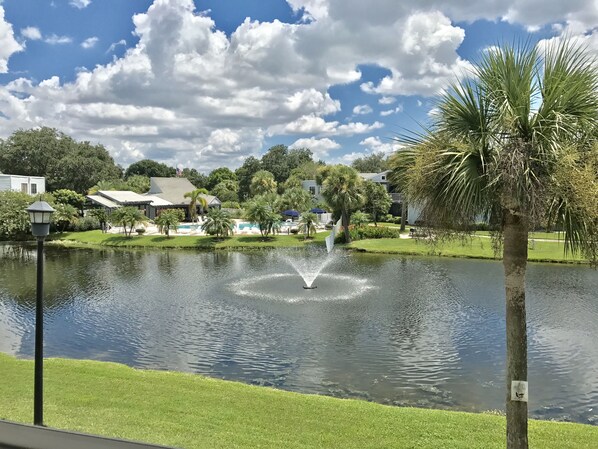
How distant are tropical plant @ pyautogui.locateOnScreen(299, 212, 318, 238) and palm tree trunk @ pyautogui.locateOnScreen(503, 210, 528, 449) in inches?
1586

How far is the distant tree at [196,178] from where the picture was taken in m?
108

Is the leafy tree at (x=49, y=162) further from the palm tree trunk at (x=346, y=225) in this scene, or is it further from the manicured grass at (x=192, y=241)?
the palm tree trunk at (x=346, y=225)

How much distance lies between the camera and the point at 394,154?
23.1 feet

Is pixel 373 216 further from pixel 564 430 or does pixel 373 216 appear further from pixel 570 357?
pixel 564 430

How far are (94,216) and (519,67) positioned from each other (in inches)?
2174

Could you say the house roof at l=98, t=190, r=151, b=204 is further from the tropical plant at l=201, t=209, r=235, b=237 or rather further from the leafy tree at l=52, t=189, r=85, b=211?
the tropical plant at l=201, t=209, r=235, b=237

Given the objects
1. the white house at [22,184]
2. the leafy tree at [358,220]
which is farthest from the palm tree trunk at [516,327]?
the white house at [22,184]

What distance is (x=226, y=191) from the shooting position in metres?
87.2

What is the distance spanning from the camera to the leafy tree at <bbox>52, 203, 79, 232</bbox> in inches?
2003

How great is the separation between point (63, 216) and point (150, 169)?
6947cm

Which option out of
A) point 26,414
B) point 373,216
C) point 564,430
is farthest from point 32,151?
point 564,430

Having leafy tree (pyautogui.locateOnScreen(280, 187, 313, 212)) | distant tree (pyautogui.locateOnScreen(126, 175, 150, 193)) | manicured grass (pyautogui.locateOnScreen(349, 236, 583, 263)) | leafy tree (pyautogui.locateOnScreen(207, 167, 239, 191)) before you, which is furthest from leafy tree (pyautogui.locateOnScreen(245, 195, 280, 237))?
leafy tree (pyautogui.locateOnScreen(207, 167, 239, 191))

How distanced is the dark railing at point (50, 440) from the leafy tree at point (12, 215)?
51.6 meters

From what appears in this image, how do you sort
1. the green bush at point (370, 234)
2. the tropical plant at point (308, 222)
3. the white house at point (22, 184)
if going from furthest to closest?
the white house at point (22, 184) → the tropical plant at point (308, 222) → the green bush at point (370, 234)
